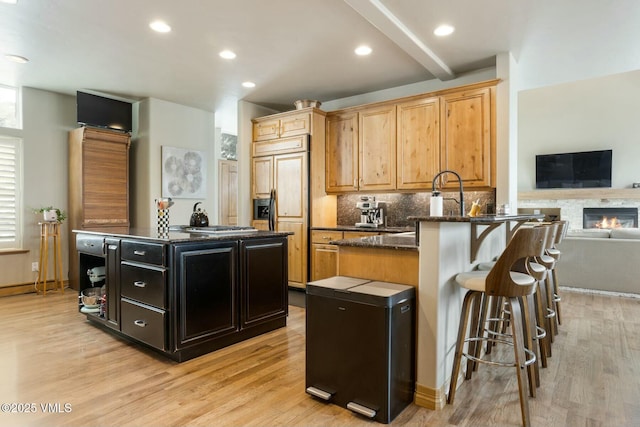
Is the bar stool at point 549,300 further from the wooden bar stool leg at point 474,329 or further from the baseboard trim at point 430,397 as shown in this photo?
the baseboard trim at point 430,397

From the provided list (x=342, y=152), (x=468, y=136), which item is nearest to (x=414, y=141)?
(x=468, y=136)

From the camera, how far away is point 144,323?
286cm

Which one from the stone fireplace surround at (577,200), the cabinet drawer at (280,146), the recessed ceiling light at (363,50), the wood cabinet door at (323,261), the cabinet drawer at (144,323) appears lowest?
the cabinet drawer at (144,323)

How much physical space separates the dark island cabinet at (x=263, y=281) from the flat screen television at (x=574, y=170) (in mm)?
7680

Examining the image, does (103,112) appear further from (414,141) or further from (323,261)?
(414,141)

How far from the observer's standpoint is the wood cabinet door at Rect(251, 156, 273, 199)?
5375 millimetres

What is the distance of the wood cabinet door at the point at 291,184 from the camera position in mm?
4988

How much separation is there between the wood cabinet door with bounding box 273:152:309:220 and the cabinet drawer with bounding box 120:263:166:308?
8.01ft

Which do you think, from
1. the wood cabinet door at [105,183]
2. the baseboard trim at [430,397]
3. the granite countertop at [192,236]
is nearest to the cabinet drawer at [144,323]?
the granite countertop at [192,236]

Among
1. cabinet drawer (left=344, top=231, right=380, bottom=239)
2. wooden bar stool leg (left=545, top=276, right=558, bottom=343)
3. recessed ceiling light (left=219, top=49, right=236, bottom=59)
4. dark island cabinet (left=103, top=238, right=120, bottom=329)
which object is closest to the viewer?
wooden bar stool leg (left=545, top=276, right=558, bottom=343)

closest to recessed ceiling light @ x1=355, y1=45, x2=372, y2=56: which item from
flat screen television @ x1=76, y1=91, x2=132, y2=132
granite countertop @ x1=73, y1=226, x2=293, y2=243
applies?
granite countertop @ x1=73, y1=226, x2=293, y2=243

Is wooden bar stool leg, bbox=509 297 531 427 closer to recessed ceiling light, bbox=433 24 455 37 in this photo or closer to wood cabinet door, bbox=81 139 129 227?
recessed ceiling light, bbox=433 24 455 37

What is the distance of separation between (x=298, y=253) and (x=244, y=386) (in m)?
2.79

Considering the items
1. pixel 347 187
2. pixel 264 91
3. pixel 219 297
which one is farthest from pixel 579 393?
pixel 264 91
